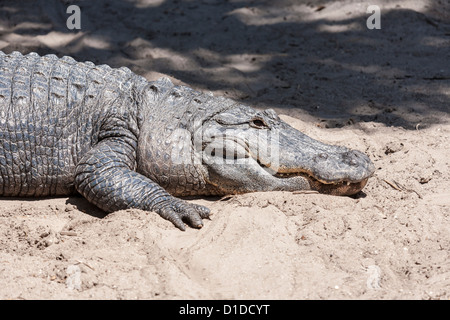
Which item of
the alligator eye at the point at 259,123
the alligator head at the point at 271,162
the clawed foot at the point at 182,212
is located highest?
the alligator eye at the point at 259,123

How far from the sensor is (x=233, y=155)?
461 centimetres

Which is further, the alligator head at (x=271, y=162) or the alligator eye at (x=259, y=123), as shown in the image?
the alligator eye at (x=259, y=123)

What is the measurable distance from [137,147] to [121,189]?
1.55 ft

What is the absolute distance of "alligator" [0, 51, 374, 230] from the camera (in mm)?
4523

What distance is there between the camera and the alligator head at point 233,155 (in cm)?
453

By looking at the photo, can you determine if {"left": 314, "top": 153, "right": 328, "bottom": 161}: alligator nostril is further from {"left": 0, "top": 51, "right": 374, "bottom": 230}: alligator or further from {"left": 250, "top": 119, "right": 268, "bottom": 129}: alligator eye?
{"left": 250, "top": 119, "right": 268, "bottom": 129}: alligator eye

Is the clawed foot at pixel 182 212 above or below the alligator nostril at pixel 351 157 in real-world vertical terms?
below

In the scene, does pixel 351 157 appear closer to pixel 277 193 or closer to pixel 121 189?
pixel 277 193

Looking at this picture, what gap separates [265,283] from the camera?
137 inches

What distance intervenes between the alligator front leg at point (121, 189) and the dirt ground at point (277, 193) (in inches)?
4.0

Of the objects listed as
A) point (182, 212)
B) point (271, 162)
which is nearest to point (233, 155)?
point (271, 162)


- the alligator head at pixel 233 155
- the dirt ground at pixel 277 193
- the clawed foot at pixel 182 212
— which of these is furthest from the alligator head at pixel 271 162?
the clawed foot at pixel 182 212

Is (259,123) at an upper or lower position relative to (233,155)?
upper

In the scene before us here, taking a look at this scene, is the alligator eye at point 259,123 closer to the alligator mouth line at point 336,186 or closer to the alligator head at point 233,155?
the alligator head at point 233,155
